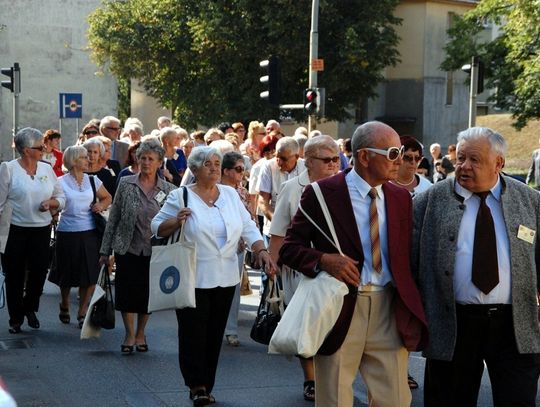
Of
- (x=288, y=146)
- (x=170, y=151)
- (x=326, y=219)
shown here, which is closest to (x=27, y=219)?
(x=288, y=146)

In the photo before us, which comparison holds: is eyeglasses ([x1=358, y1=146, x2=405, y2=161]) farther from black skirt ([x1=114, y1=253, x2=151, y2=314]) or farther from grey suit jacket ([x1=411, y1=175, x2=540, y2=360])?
black skirt ([x1=114, y1=253, x2=151, y2=314])

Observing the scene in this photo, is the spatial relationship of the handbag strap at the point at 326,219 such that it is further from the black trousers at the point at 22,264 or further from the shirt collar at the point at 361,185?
the black trousers at the point at 22,264

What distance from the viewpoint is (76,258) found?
11.3 metres

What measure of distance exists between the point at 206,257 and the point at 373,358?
7.98 feet

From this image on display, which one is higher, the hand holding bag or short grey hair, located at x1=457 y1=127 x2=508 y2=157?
short grey hair, located at x1=457 y1=127 x2=508 y2=157

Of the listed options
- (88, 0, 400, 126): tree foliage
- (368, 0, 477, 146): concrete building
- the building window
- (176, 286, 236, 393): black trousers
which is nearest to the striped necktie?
(176, 286, 236, 393): black trousers

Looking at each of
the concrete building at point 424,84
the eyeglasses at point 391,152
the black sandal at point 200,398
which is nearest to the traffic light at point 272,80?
the black sandal at point 200,398

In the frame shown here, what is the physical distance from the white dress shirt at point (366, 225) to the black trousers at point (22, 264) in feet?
19.6

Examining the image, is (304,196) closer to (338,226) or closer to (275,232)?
(338,226)

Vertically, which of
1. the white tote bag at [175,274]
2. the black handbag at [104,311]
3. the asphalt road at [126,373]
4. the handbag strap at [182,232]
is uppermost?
the handbag strap at [182,232]

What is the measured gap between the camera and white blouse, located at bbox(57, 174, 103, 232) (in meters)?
11.3

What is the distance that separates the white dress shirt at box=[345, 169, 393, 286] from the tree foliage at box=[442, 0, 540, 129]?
27351mm

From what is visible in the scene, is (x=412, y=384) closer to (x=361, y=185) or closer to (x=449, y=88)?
(x=361, y=185)

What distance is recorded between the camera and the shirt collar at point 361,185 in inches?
221
